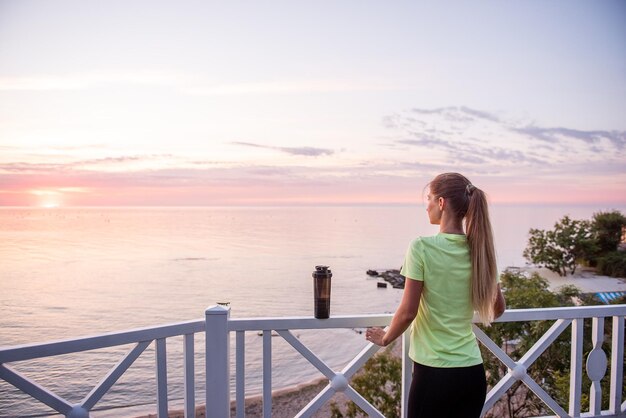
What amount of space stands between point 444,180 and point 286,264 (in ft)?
155

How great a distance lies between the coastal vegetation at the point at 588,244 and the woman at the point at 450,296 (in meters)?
39.8

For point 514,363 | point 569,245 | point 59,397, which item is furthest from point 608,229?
point 59,397

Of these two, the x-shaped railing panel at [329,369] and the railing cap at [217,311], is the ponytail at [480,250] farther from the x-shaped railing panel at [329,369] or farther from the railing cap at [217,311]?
the railing cap at [217,311]

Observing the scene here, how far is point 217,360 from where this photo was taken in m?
2.27

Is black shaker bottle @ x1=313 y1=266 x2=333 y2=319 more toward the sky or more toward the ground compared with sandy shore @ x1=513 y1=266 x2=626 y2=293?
more toward the sky

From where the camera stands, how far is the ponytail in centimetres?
189

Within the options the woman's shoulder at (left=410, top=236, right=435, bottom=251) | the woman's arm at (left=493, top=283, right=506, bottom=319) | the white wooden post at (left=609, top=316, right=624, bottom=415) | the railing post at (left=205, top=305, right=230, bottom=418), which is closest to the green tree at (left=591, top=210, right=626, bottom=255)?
the white wooden post at (left=609, top=316, right=624, bottom=415)

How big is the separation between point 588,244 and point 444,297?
138 feet

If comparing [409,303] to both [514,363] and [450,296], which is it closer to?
[450,296]

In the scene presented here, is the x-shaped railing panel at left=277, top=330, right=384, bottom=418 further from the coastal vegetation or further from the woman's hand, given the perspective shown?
the coastal vegetation

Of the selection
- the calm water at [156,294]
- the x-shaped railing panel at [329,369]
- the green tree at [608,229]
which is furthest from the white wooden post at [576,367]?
the green tree at [608,229]

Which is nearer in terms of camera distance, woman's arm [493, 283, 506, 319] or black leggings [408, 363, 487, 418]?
black leggings [408, 363, 487, 418]

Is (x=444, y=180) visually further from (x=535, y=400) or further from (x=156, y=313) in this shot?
(x=156, y=313)

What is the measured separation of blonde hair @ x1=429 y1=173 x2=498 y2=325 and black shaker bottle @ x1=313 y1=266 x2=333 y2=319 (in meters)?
0.71
